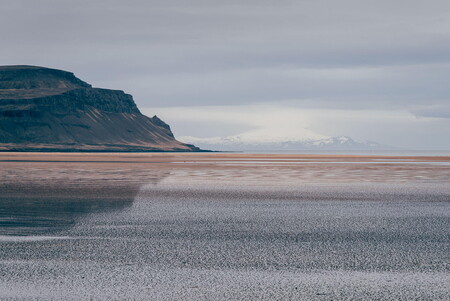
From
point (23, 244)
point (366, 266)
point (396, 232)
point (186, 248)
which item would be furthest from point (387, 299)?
point (23, 244)

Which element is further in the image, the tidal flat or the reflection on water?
the reflection on water

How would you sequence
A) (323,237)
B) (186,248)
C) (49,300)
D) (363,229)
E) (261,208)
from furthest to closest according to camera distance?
1. (261,208)
2. (363,229)
3. (323,237)
4. (186,248)
5. (49,300)

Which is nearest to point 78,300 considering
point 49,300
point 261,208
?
point 49,300

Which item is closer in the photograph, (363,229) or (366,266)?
(366,266)

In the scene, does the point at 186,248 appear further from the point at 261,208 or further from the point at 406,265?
the point at 261,208

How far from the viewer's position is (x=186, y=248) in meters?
12.0

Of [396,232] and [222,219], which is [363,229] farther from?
[222,219]

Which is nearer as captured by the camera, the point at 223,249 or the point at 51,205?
the point at 223,249

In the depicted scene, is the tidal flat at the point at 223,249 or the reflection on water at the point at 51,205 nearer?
the tidal flat at the point at 223,249

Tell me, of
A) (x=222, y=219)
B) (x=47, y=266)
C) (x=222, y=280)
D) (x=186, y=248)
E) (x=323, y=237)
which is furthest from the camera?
(x=222, y=219)

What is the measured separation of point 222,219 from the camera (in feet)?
55.5

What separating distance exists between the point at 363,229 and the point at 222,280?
22.3ft

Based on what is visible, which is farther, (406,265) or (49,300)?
(406,265)

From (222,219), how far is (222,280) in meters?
7.77
